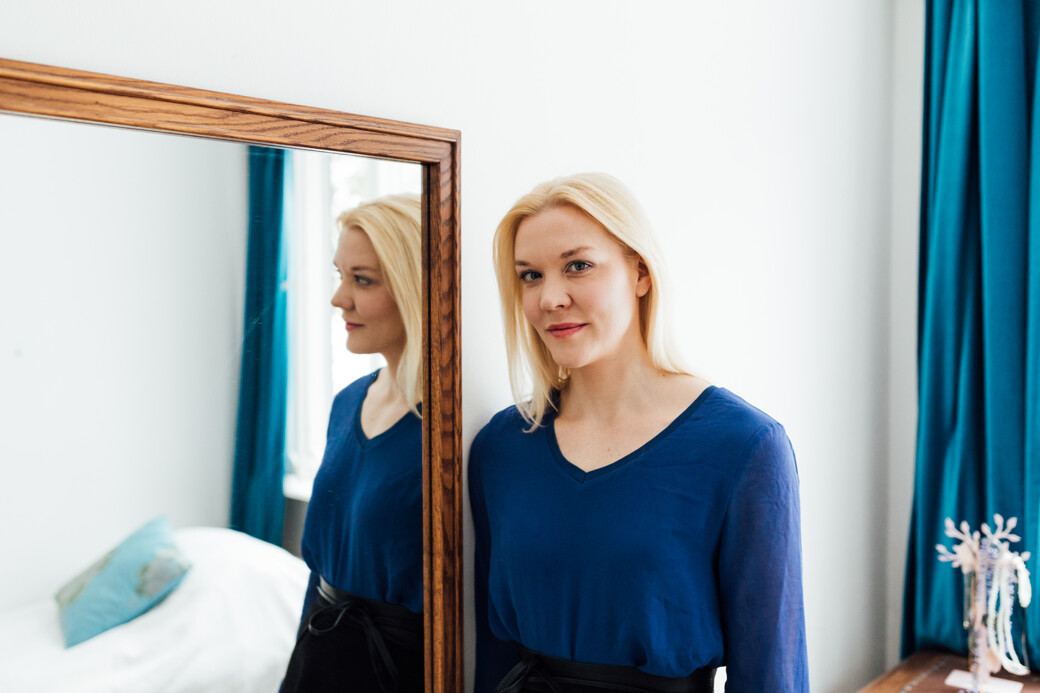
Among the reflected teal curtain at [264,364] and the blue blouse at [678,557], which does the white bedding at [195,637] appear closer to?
the reflected teal curtain at [264,364]

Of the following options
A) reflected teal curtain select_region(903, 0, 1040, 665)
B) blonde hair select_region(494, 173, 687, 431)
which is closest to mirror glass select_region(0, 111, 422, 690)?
blonde hair select_region(494, 173, 687, 431)

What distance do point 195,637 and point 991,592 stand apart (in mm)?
1671

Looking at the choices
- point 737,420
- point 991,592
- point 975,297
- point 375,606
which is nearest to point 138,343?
point 375,606

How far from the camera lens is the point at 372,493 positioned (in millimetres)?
1102

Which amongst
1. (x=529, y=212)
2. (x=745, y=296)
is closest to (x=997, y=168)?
(x=745, y=296)

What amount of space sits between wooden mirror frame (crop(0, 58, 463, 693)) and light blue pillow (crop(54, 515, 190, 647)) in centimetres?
36

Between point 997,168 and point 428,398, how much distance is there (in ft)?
5.17

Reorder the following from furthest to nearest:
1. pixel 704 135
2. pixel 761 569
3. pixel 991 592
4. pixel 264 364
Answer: pixel 991 592 → pixel 704 135 → pixel 761 569 → pixel 264 364

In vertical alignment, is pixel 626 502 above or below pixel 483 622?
above

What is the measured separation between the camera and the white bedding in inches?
31.9

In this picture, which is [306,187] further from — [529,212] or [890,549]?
[890,549]

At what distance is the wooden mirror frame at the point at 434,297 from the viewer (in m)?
0.96

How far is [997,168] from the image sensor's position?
194cm

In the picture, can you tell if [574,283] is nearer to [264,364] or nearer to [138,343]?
[264,364]
